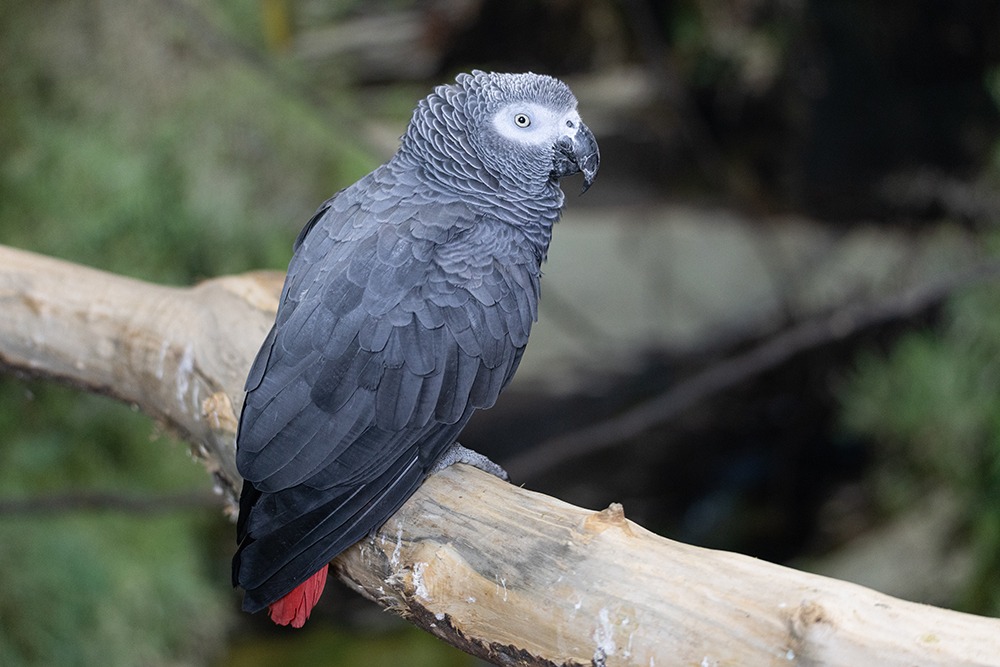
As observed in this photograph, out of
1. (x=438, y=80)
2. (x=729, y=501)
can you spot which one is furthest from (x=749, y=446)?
(x=438, y=80)

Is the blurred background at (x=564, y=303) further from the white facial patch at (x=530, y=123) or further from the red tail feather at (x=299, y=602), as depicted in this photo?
the white facial patch at (x=530, y=123)

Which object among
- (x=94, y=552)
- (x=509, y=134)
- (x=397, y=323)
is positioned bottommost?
(x=94, y=552)

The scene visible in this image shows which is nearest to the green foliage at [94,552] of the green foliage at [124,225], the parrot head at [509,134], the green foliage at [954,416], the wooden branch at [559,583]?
the green foliage at [124,225]

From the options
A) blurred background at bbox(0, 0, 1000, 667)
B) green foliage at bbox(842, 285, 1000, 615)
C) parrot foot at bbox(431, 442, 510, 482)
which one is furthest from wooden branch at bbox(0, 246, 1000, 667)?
green foliage at bbox(842, 285, 1000, 615)

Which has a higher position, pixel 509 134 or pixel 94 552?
pixel 509 134

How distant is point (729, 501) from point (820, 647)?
228 cm

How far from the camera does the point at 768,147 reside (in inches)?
128

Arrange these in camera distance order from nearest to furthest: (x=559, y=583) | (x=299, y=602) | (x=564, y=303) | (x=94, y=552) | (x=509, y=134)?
(x=559, y=583) → (x=299, y=602) → (x=509, y=134) → (x=94, y=552) → (x=564, y=303)

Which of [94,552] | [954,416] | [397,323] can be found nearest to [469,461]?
[397,323]

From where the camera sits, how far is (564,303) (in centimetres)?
279

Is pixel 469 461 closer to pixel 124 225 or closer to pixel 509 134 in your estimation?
pixel 509 134

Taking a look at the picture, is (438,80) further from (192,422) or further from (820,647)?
(820,647)

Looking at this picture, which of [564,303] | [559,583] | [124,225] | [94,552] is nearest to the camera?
[559,583]

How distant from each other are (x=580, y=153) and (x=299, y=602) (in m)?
0.64
